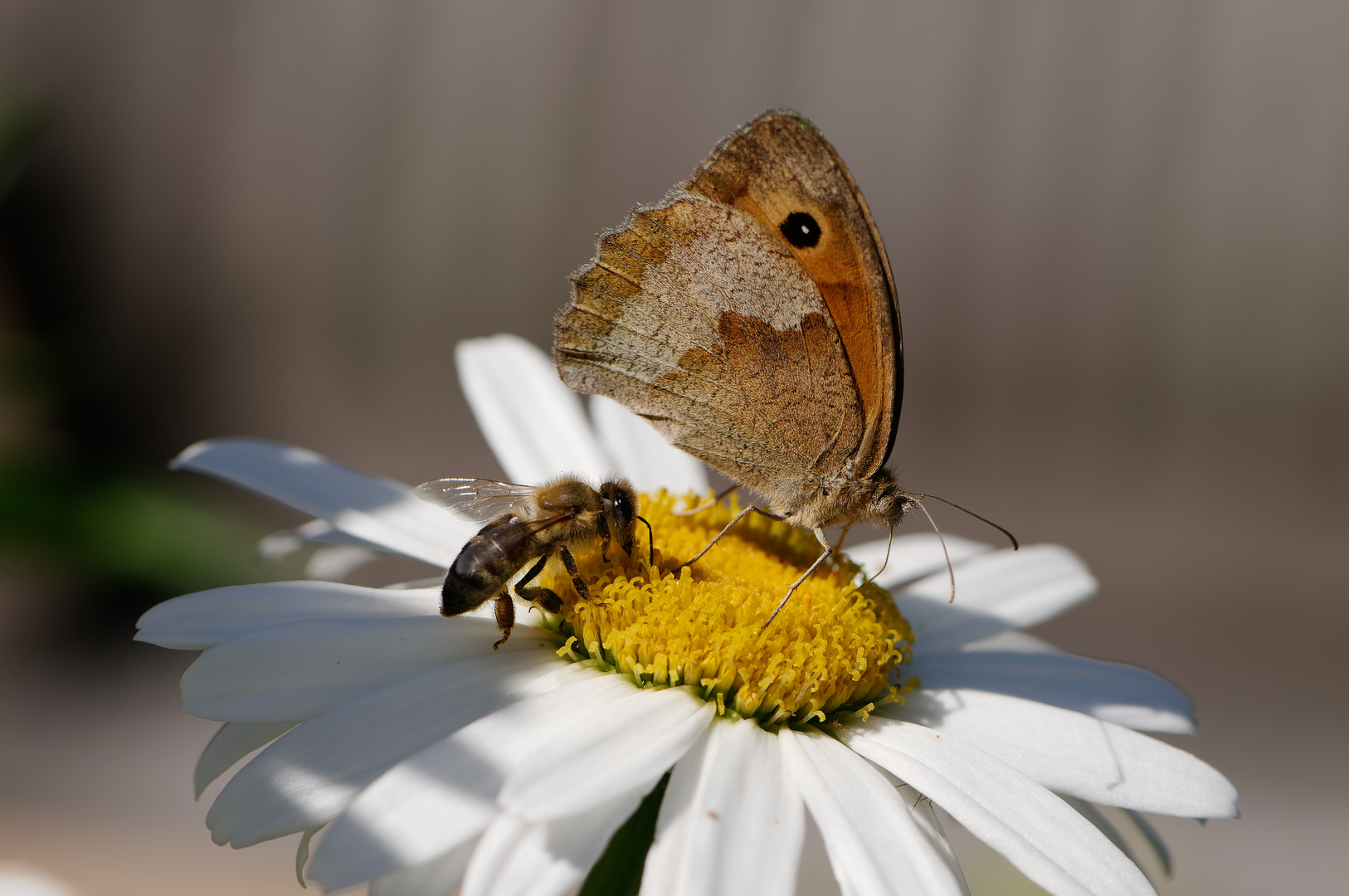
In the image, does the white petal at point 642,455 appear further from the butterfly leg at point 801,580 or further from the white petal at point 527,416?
the butterfly leg at point 801,580

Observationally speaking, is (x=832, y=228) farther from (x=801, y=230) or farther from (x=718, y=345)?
(x=718, y=345)

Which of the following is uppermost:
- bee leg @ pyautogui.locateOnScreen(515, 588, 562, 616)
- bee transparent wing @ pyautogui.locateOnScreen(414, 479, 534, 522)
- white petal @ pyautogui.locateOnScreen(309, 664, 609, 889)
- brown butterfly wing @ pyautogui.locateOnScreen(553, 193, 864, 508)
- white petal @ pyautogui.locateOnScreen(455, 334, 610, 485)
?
brown butterfly wing @ pyautogui.locateOnScreen(553, 193, 864, 508)

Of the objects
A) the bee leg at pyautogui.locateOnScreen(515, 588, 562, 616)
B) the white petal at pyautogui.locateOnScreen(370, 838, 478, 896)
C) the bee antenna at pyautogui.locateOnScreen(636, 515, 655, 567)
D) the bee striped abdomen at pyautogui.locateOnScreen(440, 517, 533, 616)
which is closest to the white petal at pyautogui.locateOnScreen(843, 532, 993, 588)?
the bee antenna at pyautogui.locateOnScreen(636, 515, 655, 567)

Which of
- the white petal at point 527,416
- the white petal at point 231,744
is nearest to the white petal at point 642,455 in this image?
the white petal at point 527,416

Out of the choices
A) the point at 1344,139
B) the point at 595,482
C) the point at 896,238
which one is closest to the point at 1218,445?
the point at 1344,139

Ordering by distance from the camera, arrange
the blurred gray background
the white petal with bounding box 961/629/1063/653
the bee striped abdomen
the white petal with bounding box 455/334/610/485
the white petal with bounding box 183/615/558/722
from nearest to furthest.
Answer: the white petal with bounding box 183/615/558/722 → the bee striped abdomen → the white petal with bounding box 961/629/1063/653 → the white petal with bounding box 455/334/610/485 → the blurred gray background

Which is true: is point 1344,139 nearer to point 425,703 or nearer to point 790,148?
point 790,148

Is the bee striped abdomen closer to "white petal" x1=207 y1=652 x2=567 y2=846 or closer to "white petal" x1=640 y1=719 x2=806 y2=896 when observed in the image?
"white petal" x1=207 y1=652 x2=567 y2=846
